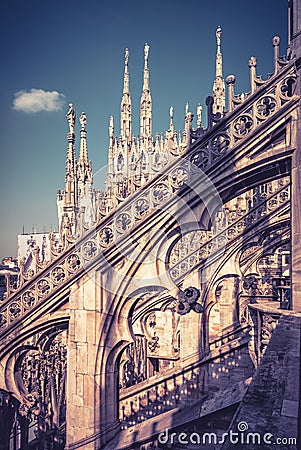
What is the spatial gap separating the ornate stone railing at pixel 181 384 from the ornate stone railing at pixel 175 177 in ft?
19.8

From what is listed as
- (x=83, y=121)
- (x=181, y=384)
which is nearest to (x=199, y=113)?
(x=83, y=121)

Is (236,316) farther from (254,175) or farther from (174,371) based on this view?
(254,175)

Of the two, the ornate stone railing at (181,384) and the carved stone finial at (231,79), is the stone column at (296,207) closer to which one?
the carved stone finial at (231,79)

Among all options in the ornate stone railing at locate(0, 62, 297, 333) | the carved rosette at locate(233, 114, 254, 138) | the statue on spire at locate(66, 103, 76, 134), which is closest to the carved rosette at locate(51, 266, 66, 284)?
the ornate stone railing at locate(0, 62, 297, 333)

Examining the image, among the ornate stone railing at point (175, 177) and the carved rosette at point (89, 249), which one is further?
the carved rosette at point (89, 249)

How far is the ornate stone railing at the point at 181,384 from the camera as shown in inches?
461

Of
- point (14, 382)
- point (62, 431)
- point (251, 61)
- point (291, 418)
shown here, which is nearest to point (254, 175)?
point (251, 61)

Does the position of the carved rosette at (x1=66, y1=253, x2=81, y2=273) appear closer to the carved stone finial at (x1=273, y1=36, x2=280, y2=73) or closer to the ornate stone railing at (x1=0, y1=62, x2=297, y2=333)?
the ornate stone railing at (x1=0, y1=62, x2=297, y2=333)

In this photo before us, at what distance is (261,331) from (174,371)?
6.37m

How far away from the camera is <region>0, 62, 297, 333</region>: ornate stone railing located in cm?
646

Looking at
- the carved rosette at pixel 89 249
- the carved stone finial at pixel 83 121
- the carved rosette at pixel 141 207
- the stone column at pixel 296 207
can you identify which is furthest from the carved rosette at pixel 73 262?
the carved stone finial at pixel 83 121

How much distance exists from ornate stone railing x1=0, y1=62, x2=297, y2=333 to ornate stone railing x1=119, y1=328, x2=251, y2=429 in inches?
238

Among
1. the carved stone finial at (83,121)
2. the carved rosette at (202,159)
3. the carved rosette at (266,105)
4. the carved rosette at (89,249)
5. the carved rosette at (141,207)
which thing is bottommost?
the carved rosette at (89,249)

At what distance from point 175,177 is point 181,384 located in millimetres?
7923
